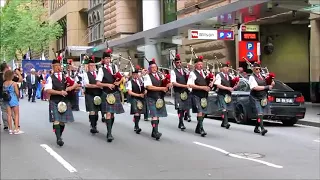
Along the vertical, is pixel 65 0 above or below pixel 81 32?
above

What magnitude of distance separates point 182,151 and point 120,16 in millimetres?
29765

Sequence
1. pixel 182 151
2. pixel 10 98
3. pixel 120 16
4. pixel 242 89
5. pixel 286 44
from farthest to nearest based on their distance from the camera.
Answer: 1. pixel 120 16
2. pixel 286 44
3. pixel 242 89
4. pixel 10 98
5. pixel 182 151

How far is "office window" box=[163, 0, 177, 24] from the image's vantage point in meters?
32.9

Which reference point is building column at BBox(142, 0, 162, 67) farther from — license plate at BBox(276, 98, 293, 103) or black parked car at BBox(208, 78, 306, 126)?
license plate at BBox(276, 98, 293, 103)

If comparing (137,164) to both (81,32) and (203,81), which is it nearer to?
(203,81)

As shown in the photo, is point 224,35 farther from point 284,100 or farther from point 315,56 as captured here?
point 284,100

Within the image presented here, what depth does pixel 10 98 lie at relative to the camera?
1303 cm

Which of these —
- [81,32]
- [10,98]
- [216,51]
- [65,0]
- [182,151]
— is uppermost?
[65,0]

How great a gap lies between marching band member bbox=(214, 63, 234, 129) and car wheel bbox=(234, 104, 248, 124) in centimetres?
87

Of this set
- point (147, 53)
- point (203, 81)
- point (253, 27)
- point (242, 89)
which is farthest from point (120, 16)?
point (203, 81)

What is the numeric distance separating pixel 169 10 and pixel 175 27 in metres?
10.8

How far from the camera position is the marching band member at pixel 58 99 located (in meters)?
10.6

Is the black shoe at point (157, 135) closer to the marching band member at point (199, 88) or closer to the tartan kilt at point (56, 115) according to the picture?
the marching band member at point (199, 88)

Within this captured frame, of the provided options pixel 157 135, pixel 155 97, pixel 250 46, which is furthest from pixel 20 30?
pixel 157 135
